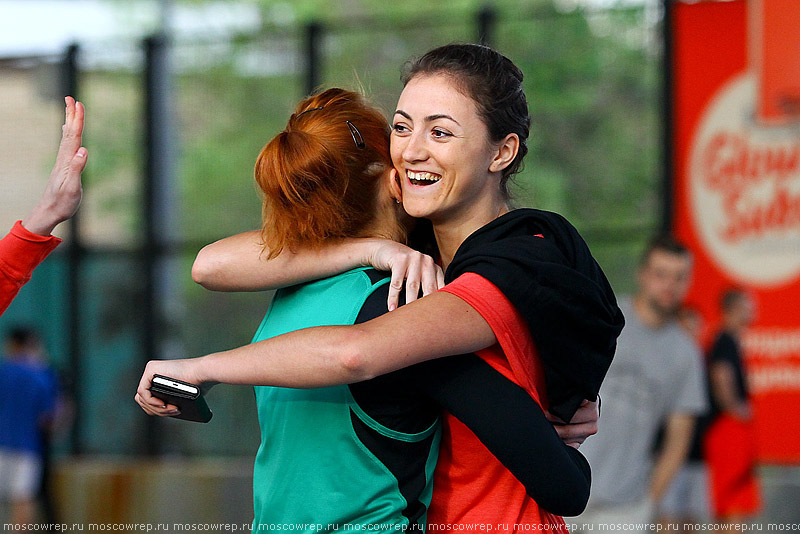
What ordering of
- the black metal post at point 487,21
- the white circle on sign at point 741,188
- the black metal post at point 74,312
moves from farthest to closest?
the black metal post at point 74,312
the black metal post at point 487,21
the white circle on sign at point 741,188

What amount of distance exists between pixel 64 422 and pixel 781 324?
4980 millimetres

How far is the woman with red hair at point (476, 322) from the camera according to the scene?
167 centimetres

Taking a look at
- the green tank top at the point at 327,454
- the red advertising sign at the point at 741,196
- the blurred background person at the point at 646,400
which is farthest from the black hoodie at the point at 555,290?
the red advertising sign at the point at 741,196

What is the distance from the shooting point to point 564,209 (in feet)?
21.7

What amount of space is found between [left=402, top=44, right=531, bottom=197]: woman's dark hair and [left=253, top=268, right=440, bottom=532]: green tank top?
382 millimetres

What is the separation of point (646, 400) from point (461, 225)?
114 inches

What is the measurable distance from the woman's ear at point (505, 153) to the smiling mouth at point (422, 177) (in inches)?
4.6

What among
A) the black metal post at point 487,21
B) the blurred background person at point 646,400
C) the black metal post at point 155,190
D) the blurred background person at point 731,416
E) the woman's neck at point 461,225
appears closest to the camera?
the woman's neck at point 461,225

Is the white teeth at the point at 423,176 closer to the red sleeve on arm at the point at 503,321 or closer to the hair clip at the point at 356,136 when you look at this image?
the hair clip at the point at 356,136

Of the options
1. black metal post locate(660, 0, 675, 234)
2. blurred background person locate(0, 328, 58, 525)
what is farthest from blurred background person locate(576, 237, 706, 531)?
blurred background person locate(0, 328, 58, 525)

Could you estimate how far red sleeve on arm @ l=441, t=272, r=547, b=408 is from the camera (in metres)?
1.72

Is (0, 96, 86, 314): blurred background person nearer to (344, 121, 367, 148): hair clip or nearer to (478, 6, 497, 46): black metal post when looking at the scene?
(344, 121, 367, 148): hair clip

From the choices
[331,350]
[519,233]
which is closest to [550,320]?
[519,233]

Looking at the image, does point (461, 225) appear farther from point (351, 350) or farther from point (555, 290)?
point (351, 350)
